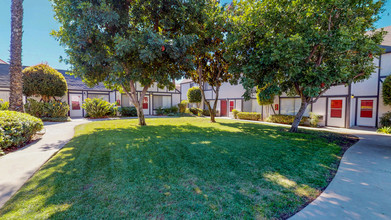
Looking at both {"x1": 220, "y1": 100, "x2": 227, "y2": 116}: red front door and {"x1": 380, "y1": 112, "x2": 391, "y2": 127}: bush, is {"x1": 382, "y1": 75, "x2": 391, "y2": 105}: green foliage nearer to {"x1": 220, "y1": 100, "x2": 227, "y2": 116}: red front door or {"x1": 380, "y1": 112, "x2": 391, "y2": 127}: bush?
{"x1": 380, "y1": 112, "x2": 391, "y2": 127}: bush

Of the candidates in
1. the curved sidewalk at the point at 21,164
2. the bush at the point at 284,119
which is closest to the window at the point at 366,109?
the bush at the point at 284,119

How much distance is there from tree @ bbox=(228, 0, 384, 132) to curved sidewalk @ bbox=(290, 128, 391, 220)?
313 centimetres

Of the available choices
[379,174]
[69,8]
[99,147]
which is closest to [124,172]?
[99,147]

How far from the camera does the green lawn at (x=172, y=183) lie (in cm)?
228

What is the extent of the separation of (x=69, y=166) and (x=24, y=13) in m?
8.03

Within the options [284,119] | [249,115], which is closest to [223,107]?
[249,115]

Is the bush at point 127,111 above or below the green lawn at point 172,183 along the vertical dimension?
above

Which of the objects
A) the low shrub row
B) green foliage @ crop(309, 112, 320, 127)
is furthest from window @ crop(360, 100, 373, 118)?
the low shrub row

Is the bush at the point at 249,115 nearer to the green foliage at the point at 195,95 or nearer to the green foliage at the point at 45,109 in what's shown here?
the green foliage at the point at 195,95

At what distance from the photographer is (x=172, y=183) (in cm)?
302

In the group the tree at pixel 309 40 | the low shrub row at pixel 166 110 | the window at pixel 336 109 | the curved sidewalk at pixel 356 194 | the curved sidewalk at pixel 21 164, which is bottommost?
Answer: the curved sidewalk at pixel 356 194

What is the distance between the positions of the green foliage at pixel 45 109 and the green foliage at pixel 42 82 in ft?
2.41

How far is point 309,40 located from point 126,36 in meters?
8.07

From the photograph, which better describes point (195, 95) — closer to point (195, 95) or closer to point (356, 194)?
point (195, 95)
